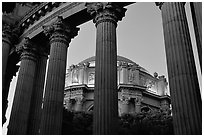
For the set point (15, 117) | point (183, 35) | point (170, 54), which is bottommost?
point (15, 117)

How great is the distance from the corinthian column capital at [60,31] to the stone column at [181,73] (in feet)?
39.2

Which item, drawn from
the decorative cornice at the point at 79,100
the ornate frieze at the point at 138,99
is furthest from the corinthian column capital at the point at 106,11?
the decorative cornice at the point at 79,100

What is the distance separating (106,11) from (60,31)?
636cm

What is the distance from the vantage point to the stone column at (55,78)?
25033 millimetres

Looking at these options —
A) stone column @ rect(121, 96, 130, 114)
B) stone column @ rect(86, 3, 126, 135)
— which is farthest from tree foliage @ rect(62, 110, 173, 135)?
stone column @ rect(86, 3, 126, 135)

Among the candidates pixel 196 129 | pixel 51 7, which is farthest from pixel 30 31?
pixel 196 129

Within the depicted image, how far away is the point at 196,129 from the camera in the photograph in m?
16.5

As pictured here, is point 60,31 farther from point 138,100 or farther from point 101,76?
point 138,100

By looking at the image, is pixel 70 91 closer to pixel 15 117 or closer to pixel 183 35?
pixel 15 117

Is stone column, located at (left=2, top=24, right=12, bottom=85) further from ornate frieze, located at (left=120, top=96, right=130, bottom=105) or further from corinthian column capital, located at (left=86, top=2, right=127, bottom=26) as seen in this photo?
ornate frieze, located at (left=120, top=96, right=130, bottom=105)

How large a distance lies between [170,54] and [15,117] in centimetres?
1884

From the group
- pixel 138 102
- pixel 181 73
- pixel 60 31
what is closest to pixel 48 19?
pixel 60 31

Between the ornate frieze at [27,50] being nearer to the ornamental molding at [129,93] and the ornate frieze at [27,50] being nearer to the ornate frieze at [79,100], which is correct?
the ornate frieze at [79,100]

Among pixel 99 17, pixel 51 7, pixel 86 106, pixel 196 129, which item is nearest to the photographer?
pixel 196 129
